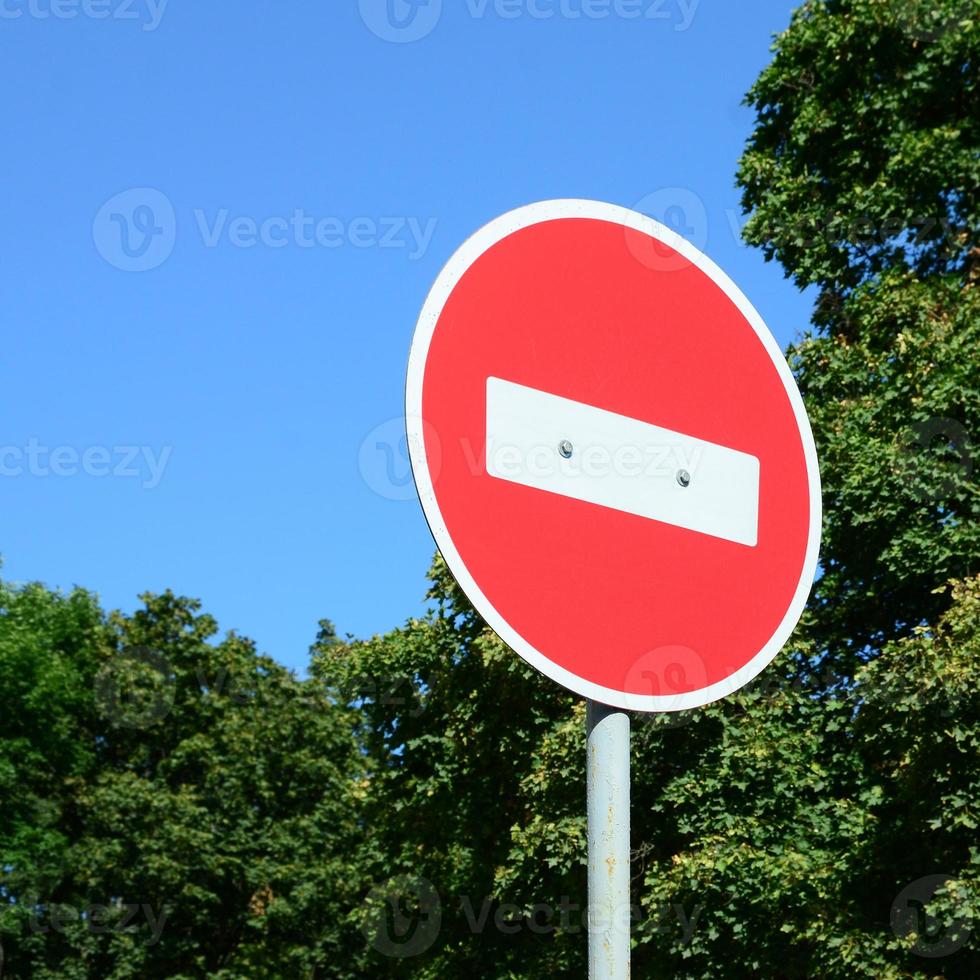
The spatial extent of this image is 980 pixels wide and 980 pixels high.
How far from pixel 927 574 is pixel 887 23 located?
6.62m

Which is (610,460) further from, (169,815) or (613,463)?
(169,815)

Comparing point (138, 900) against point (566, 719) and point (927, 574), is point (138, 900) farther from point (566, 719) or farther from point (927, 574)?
point (927, 574)

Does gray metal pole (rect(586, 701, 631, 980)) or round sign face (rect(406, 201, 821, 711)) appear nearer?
gray metal pole (rect(586, 701, 631, 980))

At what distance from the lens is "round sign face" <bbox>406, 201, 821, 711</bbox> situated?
88.7 inches

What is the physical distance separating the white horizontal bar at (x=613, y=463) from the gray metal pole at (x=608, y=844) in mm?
361

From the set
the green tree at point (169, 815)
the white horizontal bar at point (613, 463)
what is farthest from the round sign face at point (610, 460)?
the green tree at point (169, 815)

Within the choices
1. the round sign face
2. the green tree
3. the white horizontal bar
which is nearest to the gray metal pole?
the round sign face

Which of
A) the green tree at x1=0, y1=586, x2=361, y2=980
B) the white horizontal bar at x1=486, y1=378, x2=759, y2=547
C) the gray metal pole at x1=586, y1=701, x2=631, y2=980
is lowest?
the gray metal pole at x1=586, y1=701, x2=631, y2=980

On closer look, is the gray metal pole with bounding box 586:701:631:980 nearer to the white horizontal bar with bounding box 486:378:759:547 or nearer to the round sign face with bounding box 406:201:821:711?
the round sign face with bounding box 406:201:821:711

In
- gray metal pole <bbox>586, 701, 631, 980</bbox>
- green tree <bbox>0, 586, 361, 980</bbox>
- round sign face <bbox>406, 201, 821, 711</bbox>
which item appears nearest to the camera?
gray metal pole <bbox>586, 701, 631, 980</bbox>

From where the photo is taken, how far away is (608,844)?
7.15ft

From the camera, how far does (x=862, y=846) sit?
12.8m

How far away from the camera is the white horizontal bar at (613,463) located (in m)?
2.31

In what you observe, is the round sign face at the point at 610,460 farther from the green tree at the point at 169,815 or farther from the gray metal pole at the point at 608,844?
the green tree at the point at 169,815
